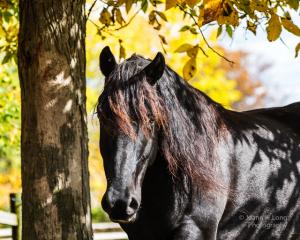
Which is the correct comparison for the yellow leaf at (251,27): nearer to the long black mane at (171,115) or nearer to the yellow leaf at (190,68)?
the yellow leaf at (190,68)

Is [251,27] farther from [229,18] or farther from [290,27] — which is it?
[290,27]

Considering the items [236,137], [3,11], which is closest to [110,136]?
[236,137]

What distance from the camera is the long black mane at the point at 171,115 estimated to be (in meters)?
3.85

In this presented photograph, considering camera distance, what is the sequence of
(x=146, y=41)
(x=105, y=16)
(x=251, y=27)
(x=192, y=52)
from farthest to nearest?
(x=146, y=41)
(x=105, y=16)
(x=251, y=27)
(x=192, y=52)

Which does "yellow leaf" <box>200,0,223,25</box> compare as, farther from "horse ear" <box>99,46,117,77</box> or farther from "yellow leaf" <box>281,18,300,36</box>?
"horse ear" <box>99,46,117,77</box>

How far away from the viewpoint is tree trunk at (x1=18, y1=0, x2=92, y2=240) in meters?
4.09

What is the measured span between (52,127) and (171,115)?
738mm

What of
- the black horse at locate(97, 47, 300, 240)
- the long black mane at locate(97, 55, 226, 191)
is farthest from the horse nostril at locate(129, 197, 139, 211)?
the long black mane at locate(97, 55, 226, 191)

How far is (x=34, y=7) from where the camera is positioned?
13.8ft

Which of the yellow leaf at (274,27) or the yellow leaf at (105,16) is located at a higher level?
the yellow leaf at (105,16)

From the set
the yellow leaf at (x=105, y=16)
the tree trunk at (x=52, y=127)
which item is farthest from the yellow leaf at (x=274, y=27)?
the yellow leaf at (x=105, y=16)

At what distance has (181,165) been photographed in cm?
406

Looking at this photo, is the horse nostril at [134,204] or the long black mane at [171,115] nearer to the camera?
the horse nostril at [134,204]

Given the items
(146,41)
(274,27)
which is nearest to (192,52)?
(274,27)
